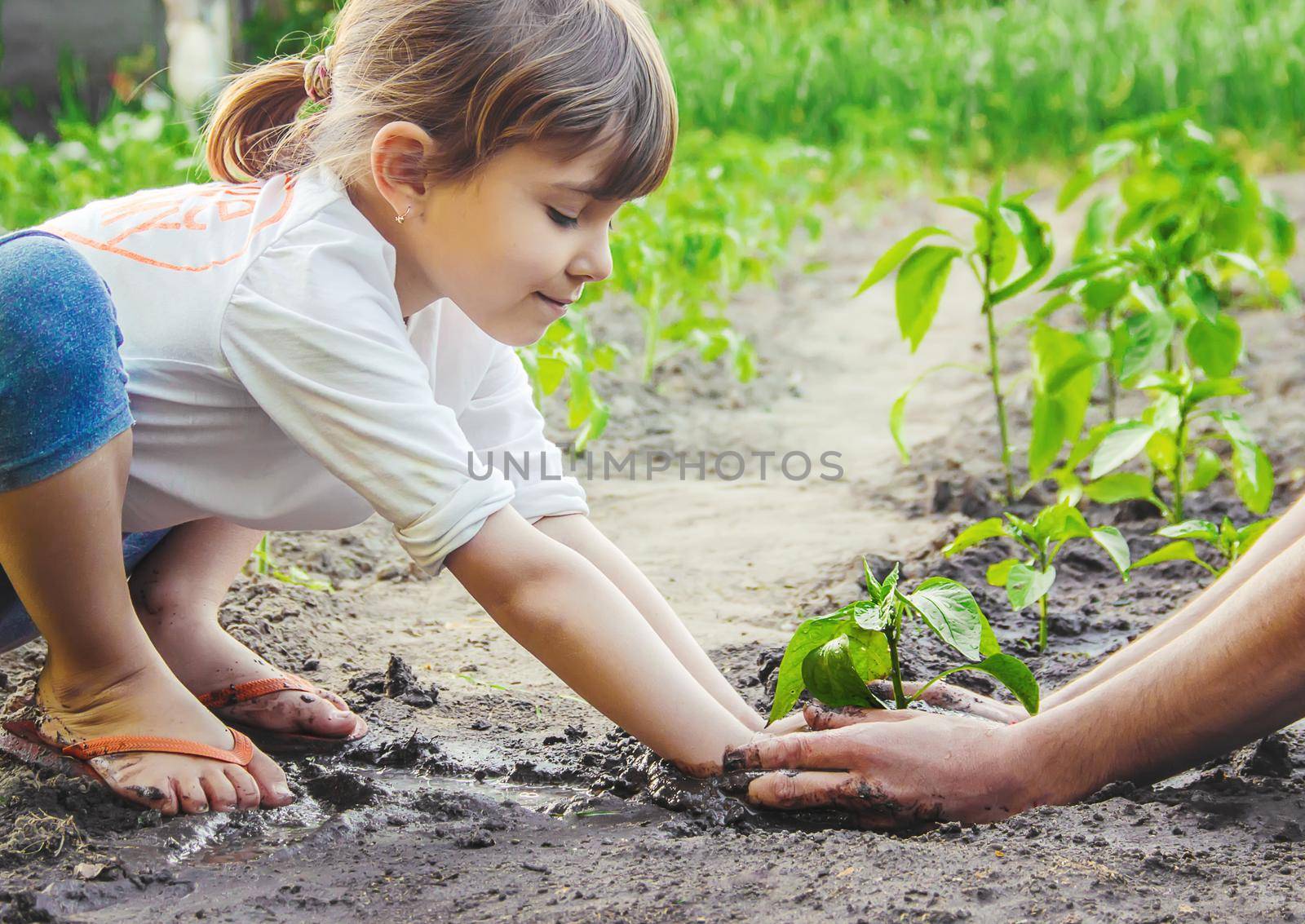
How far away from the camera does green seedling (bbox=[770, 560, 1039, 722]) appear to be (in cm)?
142

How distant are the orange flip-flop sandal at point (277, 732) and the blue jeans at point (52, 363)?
449 mm

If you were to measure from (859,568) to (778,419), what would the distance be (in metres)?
1.12

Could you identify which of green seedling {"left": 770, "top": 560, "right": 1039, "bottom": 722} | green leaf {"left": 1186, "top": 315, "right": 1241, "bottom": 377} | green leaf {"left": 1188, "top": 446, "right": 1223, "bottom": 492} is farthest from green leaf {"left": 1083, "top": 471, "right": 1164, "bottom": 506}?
green seedling {"left": 770, "top": 560, "right": 1039, "bottom": 722}

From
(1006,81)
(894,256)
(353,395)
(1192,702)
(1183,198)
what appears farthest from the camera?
(1006,81)

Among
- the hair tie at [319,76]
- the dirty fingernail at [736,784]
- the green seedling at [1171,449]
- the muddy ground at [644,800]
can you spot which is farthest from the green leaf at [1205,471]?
the hair tie at [319,76]

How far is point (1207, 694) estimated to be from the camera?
4.30 feet

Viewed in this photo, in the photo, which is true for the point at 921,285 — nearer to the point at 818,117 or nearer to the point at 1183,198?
the point at 1183,198

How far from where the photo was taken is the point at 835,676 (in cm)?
148

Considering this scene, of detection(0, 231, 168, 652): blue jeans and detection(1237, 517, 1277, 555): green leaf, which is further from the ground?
detection(0, 231, 168, 652): blue jeans

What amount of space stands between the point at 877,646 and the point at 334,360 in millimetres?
690

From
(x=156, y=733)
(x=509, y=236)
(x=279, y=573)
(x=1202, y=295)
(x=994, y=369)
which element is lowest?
(x=279, y=573)

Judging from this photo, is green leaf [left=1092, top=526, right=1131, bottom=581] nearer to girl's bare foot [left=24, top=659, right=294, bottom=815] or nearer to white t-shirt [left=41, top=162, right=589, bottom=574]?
white t-shirt [left=41, top=162, right=589, bottom=574]

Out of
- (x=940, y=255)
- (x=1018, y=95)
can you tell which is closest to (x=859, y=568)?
(x=940, y=255)

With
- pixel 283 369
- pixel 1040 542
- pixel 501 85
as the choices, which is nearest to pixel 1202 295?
pixel 1040 542
